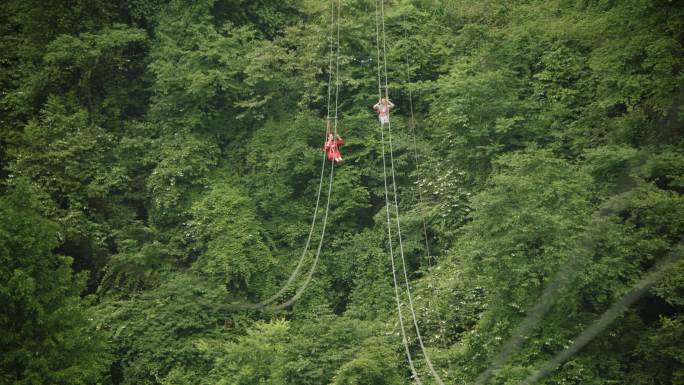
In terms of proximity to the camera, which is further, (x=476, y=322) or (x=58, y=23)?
(x=58, y=23)

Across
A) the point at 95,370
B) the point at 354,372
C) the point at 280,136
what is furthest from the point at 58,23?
the point at 354,372

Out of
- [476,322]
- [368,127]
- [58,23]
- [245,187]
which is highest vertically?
[58,23]

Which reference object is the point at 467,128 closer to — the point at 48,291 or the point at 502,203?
the point at 502,203

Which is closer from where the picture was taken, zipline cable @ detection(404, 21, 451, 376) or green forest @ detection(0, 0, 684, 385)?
green forest @ detection(0, 0, 684, 385)

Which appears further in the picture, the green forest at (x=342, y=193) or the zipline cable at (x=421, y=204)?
the zipline cable at (x=421, y=204)

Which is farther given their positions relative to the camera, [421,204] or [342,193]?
[342,193]

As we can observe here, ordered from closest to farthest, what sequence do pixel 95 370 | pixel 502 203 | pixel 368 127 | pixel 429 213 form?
pixel 502 203 < pixel 95 370 < pixel 429 213 < pixel 368 127

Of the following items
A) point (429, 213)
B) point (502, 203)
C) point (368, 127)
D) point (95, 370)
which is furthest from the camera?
point (368, 127)

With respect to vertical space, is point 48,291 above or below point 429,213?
below
